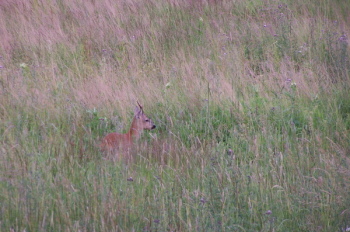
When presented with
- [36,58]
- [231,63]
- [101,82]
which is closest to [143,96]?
[101,82]

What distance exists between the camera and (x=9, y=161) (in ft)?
11.6

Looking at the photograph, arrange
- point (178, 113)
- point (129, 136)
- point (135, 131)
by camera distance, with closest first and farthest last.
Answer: point (129, 136) → point (135, 131) → point (178, 113)

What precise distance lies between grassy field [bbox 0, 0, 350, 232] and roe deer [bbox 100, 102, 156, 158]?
13cm

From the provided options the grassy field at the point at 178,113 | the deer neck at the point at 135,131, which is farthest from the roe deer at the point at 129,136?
the grassy field at the point at 178,113

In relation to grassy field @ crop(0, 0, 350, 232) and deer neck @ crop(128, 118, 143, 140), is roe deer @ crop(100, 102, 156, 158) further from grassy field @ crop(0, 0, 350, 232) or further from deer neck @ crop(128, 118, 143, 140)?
grassy field @ crop(0, 0, 350, 232)

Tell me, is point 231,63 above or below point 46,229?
below

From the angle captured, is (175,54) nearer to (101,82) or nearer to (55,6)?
(101,82)

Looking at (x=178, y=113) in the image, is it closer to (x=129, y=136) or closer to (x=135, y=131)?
(x=135, y=131)

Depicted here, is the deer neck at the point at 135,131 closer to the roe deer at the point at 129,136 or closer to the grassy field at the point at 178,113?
the roe deer at the point at 129,136

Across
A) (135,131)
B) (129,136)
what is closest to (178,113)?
(135,131)

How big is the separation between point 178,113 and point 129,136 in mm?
779

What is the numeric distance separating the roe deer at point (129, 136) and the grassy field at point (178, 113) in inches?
5.1

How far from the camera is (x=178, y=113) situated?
212 inches

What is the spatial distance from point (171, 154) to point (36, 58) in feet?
11.4
